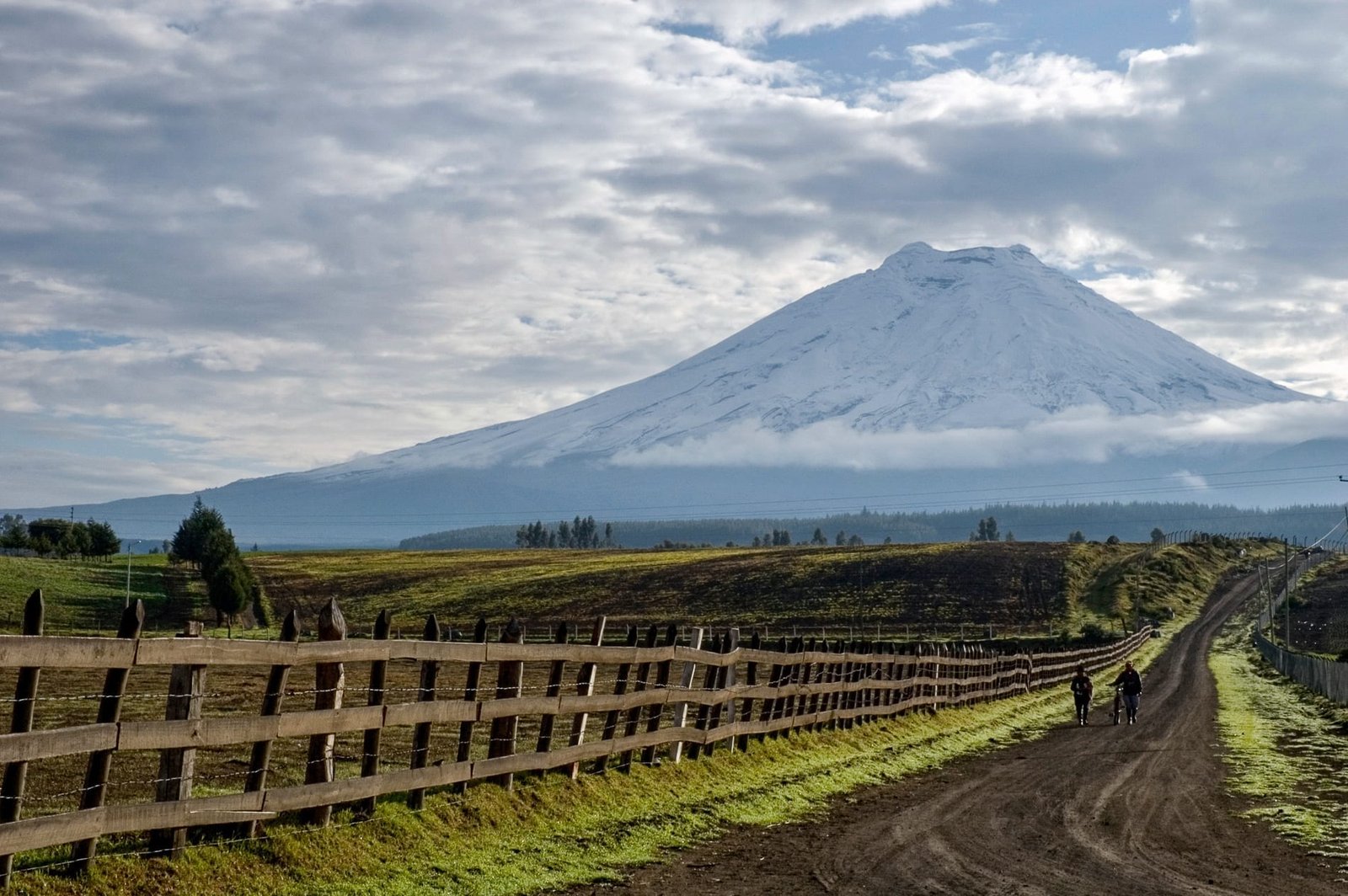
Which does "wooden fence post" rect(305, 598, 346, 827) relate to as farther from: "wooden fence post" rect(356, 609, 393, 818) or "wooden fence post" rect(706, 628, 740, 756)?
"wooden fence post" rect(706, 628, 740, 756)

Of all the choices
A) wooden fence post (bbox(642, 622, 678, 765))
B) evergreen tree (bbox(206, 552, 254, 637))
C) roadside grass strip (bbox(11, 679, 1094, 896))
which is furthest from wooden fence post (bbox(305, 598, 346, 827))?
evergreen tree (bbox(206, 552, 254, 637))

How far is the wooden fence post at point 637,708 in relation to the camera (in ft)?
55.0

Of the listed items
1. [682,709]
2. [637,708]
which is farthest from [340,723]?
[682,709]

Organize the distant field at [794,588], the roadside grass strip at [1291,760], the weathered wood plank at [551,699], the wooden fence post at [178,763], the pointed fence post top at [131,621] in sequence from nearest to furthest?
the pointed fence post top at [131,621], the wooden fence post at [178,763], the weathered wood plank at [551,699], the roadside grass strip at [1291,760], the distant field at [794,588]

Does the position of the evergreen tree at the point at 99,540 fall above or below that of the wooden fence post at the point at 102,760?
below

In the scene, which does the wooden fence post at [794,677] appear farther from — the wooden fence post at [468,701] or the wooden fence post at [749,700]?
the wooden fence post at [468,701]

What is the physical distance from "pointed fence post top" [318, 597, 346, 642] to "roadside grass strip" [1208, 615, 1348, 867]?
9.65 metres

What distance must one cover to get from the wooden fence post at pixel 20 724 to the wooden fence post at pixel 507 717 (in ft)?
18.3

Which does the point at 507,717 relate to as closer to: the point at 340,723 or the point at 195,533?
the point at 340,723

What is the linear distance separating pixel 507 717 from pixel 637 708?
3.30 meters

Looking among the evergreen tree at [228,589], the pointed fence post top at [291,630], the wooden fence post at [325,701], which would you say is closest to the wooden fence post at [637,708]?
the wooden fence post at [325,701]

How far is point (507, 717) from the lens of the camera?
13969 mm

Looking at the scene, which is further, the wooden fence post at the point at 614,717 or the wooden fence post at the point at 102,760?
the wooden fence post at the point at 614,717

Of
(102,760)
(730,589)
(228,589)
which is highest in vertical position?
(102,760)
